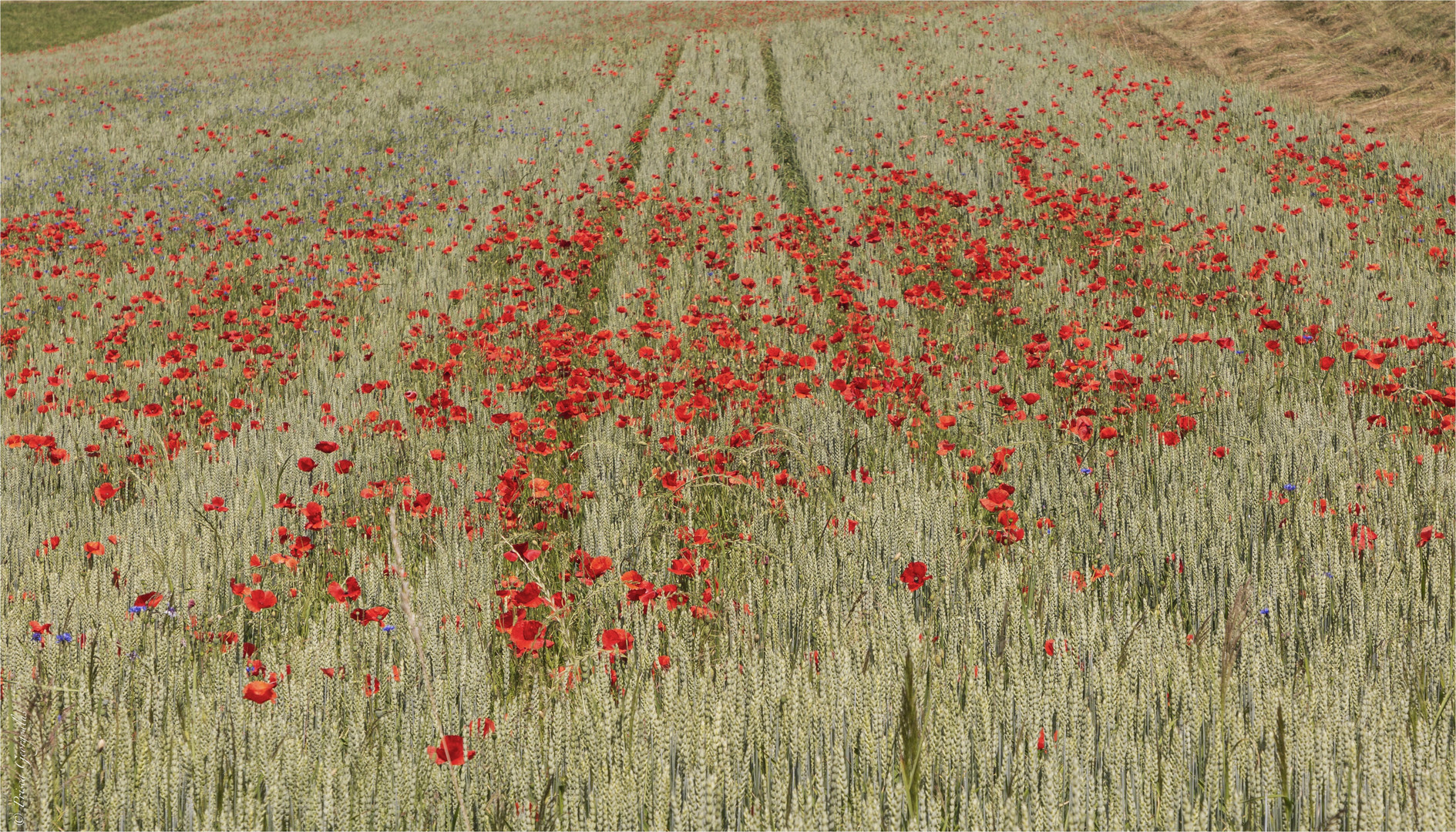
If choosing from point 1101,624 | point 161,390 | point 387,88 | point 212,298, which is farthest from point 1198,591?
point 387,88

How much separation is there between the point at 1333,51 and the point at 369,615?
17.5m

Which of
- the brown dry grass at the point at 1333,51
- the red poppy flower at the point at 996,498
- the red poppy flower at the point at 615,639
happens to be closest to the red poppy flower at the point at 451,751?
the red poppy flower at the point at 615,639

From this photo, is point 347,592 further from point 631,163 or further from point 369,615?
point 631,163

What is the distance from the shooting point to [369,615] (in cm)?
183

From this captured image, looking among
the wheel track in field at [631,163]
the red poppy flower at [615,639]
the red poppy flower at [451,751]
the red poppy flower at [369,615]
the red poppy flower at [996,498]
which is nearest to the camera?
the red poppy flower at [451,751]

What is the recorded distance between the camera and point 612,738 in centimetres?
145

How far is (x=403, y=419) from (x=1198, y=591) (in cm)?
325

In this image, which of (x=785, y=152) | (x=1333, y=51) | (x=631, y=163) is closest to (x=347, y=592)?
(x=631, y=163)

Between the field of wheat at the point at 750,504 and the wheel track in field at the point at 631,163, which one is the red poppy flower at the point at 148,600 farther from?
the wheel track in field at the point at 631,163

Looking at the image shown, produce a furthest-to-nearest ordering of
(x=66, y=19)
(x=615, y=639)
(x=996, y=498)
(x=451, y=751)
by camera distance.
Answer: (x=66, y=19)
(x=996, y=498)
(x=615, y=639)
(x=451, y=751)

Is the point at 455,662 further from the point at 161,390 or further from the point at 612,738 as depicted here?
the point at 161,390

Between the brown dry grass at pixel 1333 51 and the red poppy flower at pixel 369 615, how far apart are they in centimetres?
1081

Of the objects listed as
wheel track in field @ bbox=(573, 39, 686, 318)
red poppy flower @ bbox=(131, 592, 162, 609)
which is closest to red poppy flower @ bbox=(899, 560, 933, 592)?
red poppy flower @ bbox=(131, 592, 162, 609)

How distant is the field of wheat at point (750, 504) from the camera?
53.7 inches
